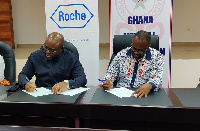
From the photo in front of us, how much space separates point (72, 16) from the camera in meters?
2.98

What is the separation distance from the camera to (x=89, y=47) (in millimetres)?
3020

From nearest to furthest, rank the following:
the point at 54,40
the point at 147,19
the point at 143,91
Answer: the point at 143,91
the point at 54,40
the point at 147,19

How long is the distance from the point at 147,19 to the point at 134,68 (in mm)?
1227

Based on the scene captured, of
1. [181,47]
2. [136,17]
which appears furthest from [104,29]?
[136,17]

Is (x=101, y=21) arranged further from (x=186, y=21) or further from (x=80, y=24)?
(x=80, y=24)

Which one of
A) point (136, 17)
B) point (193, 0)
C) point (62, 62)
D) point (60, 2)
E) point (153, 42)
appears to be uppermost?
point (193, 0)

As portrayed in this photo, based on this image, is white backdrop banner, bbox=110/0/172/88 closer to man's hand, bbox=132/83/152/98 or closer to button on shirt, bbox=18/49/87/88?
button on shirt, bbox=18/49/87/88

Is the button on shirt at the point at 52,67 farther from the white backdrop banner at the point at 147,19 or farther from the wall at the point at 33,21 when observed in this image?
the wall at the point at 33,21

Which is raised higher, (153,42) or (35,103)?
(153,42)

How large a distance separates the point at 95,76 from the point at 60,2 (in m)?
1.07

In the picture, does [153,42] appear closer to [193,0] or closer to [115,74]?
[115,74]

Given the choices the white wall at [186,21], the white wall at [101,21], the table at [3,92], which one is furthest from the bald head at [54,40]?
the white wall at [186,21]

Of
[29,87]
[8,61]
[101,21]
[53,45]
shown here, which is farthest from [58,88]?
[101,21]

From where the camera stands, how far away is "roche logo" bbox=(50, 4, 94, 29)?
2.94 metres
